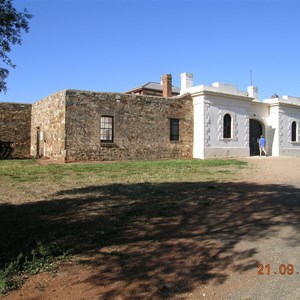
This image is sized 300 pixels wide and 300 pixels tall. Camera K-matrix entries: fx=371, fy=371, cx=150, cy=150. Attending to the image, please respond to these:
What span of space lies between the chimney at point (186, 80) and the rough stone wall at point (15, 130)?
10.9m

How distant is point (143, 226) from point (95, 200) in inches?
94.1

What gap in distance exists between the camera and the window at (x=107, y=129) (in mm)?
20141

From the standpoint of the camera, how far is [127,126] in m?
20.8

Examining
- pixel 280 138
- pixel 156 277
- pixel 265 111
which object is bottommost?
pixel 156 277

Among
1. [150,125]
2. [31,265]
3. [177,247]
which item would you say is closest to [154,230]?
[177,247]

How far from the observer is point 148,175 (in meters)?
12.8

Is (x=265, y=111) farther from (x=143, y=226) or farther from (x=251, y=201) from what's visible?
(x=143, y=226)

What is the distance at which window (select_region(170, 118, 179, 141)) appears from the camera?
887 inches

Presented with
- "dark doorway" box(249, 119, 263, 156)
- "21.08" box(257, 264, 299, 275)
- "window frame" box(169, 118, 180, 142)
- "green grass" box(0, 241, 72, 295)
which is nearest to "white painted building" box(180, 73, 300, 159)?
"dark doorway" box(249, 119, 263, 156)

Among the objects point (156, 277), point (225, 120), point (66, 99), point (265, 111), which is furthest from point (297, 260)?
point (265, 111)

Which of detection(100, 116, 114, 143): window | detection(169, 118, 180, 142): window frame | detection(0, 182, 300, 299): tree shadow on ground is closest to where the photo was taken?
detection(0, 182, 300, 299): tree shadow on ground

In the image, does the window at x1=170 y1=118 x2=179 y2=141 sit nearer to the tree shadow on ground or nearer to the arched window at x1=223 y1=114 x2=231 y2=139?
the arched window at x1=223 y1=114 x2=231 y2=139

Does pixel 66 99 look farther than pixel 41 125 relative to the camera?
No

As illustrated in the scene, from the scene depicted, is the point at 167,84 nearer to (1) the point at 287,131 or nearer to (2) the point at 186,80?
(2) the point at 186,80
